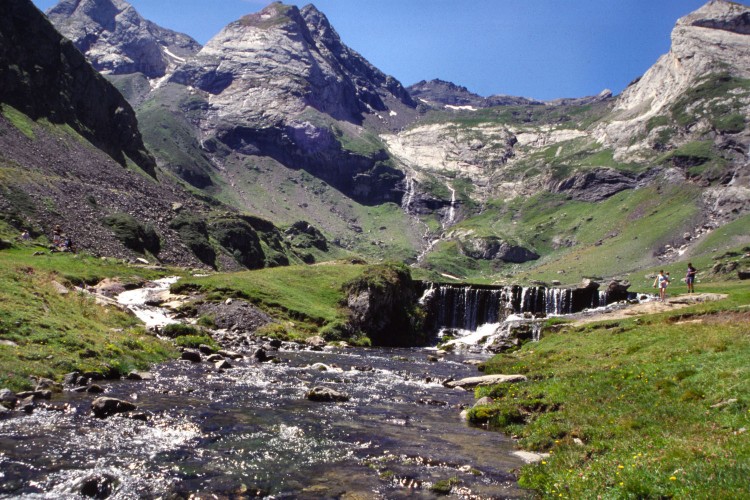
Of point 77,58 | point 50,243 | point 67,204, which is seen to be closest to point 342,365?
point 50,243

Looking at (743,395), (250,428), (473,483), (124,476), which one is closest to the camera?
(124,476)

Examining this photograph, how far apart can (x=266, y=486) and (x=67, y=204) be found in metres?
92.3

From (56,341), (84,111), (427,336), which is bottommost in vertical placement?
(427,336)

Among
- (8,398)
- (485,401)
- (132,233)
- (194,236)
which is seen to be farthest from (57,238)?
(485,401)

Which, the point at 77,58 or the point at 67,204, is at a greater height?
the point at 77,58

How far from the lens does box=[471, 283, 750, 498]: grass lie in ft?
39.8

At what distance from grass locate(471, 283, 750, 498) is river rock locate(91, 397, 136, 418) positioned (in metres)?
16.3

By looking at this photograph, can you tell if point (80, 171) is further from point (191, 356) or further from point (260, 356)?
point (191, 356)

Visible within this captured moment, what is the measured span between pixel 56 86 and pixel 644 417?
167832 millimetres

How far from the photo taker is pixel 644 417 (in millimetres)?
18141

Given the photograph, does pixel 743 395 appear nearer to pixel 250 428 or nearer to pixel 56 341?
pixel 250 428

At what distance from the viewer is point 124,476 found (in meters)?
14.7

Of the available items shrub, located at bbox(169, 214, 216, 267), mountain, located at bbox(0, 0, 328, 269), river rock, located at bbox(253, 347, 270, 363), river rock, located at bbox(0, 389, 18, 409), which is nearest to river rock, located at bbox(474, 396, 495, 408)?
river rock, located at bbox(0, 389, 18, 409)

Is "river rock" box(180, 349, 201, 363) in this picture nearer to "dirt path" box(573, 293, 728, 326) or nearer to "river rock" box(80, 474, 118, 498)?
"river rock" box(80, 474, 118, 498)
